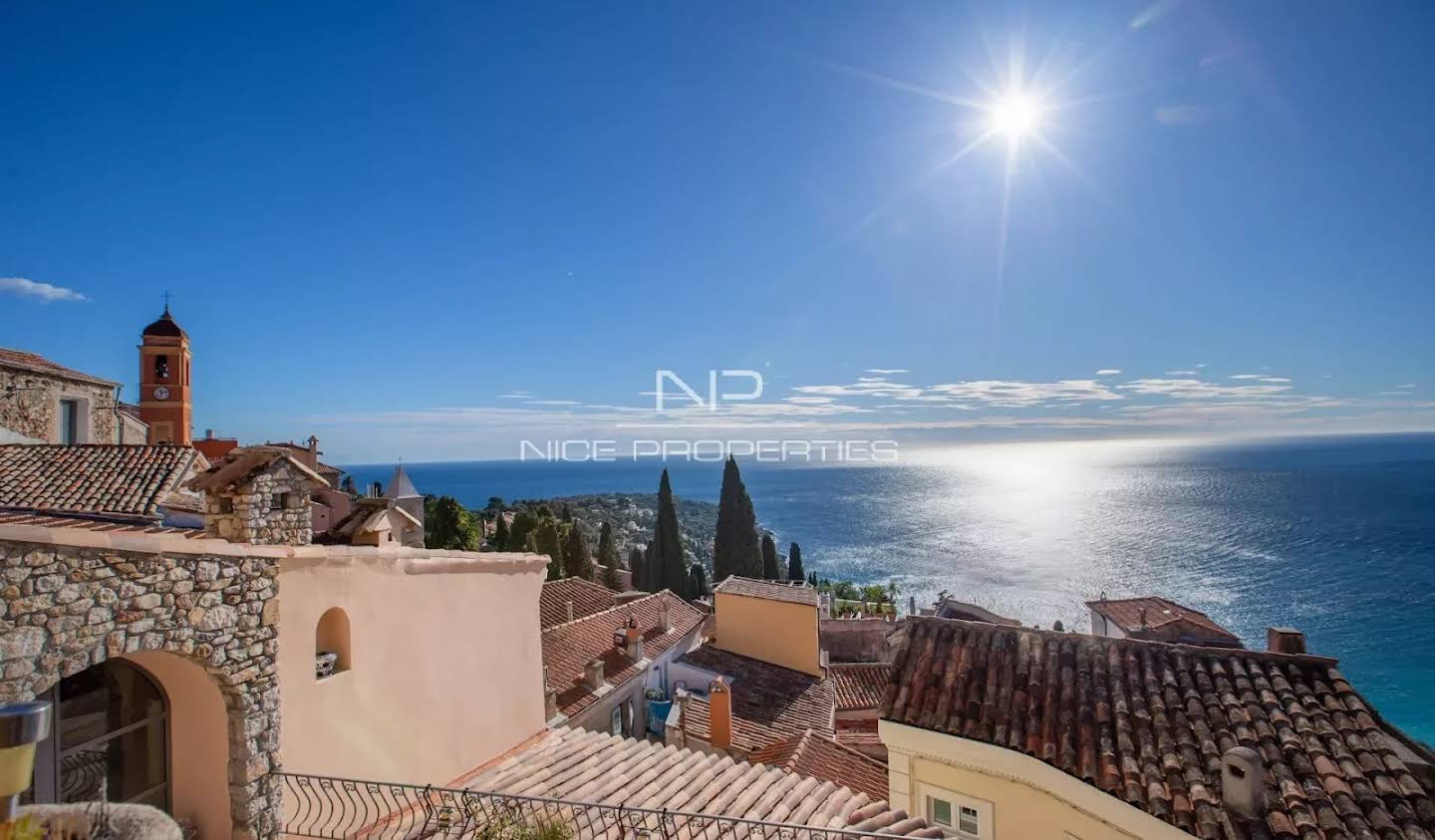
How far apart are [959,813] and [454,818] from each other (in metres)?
4.96

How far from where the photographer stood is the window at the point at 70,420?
17.8m

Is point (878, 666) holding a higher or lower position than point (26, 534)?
lower

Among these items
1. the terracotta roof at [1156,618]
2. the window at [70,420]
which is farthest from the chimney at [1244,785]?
the window at [70,420]

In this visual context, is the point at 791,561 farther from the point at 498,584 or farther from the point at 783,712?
the point at 498,584

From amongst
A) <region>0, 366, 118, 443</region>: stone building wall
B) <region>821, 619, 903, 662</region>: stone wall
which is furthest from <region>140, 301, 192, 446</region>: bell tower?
<region>821, 619, 903, 662</region>: stone wall

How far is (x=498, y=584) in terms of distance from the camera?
775 cm

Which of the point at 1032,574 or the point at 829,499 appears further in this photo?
the point at 829,499

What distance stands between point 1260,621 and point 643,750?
187 feet

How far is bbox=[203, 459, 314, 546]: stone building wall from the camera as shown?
17.4ft

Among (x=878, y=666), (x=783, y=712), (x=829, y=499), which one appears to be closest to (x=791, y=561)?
(x=878, y=666)

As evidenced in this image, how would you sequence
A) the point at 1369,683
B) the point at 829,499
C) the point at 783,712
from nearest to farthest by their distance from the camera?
the point at 783,712 < the point at 1369,683 < the point at 829,499

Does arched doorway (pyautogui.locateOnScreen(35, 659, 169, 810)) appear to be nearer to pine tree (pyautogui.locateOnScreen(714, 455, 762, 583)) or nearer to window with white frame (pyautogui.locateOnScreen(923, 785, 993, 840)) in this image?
window with white frame (pyautogui.locateOnScreen(923, 785, 993, 840))

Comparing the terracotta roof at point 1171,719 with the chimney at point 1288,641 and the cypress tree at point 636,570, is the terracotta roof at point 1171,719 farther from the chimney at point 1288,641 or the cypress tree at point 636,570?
the cypress tree at point 636,570

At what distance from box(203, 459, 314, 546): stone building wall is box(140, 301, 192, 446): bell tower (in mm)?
21370
